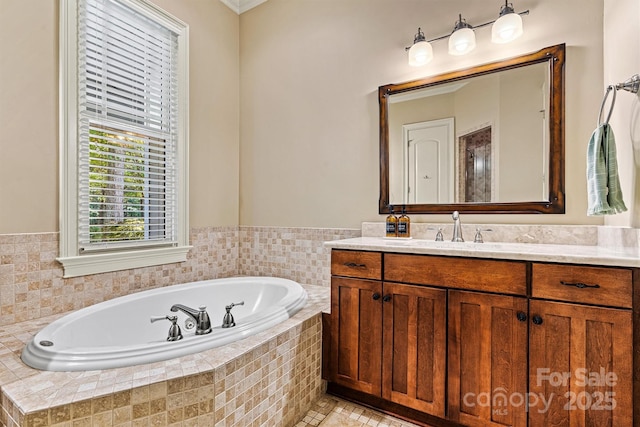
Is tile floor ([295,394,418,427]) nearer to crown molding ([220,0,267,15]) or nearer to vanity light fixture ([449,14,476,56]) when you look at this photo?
vanity light fixture ([449,14,476,56])

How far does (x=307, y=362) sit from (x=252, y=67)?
2.53 meters

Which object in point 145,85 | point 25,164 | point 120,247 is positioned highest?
point 145,85

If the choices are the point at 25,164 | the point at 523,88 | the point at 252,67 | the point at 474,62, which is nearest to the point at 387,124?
the point at 474,62

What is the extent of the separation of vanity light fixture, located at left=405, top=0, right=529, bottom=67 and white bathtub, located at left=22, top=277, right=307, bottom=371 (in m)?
1.76

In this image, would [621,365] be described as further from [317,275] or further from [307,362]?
[317,275]

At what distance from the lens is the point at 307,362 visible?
1775mm

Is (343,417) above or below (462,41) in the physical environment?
below

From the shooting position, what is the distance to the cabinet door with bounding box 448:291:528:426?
1382 millimetres

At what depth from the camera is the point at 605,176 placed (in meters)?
1.40

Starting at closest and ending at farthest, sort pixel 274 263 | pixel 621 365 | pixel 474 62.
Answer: pixel 621 365
pixel 474 62
pixel 274 263

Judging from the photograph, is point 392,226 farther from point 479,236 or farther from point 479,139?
point 479,139

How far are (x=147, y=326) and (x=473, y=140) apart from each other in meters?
2.32

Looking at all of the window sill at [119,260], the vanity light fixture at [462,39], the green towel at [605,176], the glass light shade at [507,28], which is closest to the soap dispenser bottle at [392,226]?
the green towel at [605,176]

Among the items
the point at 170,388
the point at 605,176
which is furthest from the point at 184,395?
the point at 605,176
